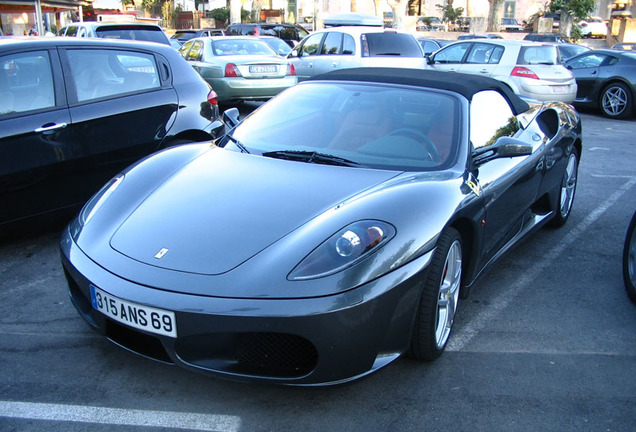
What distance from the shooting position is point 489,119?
399 cm

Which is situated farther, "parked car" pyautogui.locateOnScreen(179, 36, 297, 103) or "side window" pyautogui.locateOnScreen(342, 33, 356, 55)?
"side window" pyautogui.locateOnScreen(342, 33, 356, 55)

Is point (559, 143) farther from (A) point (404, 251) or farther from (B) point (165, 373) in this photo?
(B) point (165, 373)

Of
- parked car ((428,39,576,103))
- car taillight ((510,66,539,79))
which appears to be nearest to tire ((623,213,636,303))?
parked car ((428,39,576,103))

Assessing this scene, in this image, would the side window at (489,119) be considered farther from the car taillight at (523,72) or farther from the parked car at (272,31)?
the parked car at (272,31)

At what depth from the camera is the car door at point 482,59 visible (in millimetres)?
11648

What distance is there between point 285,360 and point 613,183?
565 cm

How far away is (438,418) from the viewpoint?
2.64 meters

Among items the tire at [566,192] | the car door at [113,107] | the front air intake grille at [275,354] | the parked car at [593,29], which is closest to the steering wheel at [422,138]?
the front air intake grille at [275,354]

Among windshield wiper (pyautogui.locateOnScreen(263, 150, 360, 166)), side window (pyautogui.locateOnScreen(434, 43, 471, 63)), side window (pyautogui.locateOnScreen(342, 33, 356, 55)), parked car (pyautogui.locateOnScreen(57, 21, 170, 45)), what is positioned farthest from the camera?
side window (pyautogui.locateOnScreen(434, 43, 471, 63))

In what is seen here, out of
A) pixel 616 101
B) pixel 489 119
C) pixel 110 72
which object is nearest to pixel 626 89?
pixel 616 101

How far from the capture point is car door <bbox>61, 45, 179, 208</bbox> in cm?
461

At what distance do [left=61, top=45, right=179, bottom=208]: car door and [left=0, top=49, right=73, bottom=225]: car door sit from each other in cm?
10

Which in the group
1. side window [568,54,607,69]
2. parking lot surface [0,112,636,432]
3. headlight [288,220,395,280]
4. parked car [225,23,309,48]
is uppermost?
parked car [225,23,309,48]

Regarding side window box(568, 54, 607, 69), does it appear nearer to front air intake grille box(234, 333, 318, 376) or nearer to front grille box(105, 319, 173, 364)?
front air intake grille box(234, 333, 318, 376)
